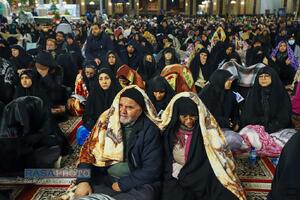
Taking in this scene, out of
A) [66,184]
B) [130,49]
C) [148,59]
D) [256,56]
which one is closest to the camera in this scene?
[66,184]

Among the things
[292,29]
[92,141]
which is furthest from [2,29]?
[92,141]

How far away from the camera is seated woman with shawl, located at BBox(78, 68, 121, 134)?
4.18 meters

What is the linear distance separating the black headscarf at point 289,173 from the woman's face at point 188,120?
0.58 metres

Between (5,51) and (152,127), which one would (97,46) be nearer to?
(5,51)

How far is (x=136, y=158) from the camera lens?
2469 mm

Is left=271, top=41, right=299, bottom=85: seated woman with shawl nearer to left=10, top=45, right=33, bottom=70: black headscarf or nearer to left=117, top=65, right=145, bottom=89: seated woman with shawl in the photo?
left=117, top=65, right=145, bottom=89: seated woman with shawl

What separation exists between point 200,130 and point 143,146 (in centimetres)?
36

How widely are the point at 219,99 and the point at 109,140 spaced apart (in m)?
1.85

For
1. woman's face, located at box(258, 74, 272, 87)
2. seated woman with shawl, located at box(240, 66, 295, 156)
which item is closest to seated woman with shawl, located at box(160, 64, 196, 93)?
seated woman with shawl, located at box(240, 66, 295, 156)

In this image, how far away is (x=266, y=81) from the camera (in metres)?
3.93

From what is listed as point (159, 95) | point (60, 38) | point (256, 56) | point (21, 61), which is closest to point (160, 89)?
point (159, 95)

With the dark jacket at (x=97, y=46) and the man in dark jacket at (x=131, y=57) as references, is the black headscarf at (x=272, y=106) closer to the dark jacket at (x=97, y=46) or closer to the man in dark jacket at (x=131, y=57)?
the man in dark jacket at (x=131, y=57)

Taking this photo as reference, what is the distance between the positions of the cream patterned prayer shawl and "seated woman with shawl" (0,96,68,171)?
0.92 m

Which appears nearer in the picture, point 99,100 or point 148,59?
point 99,100
